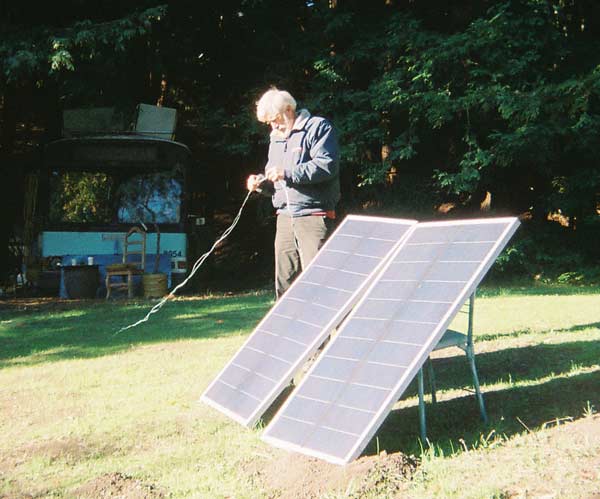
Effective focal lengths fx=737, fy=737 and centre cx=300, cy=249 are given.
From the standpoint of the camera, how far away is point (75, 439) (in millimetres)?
4141

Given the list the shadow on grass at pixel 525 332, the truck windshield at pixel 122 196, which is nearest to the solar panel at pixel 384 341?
the shadow on grass at pixel 525 332

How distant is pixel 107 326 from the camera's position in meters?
8.45

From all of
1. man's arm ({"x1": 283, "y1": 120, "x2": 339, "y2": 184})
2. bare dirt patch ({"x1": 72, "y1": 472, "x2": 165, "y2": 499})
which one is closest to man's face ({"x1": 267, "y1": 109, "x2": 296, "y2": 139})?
man's arm ({"x1": 283, "y1": 120, "x2": 339, "y2": 184})

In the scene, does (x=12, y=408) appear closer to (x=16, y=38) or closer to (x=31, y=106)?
(x=16, y=38)

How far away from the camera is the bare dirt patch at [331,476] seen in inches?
123

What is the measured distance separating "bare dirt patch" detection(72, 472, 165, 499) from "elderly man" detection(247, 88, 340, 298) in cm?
216

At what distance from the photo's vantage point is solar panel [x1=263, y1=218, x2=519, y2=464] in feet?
11.3

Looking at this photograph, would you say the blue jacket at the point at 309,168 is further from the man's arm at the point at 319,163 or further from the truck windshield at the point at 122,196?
the truck windshield at the point at 122,196

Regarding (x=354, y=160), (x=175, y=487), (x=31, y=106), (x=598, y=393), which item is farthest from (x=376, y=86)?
(x=175, y=487)

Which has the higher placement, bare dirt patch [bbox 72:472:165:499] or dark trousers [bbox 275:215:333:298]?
dark trousers [bbox 275:215:333:298]

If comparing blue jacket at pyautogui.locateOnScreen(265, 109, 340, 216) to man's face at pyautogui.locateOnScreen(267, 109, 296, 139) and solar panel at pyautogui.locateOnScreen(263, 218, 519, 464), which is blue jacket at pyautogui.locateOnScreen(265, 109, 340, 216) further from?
solar panel at pyautogui.locateOnScreen(263, 218, 519, 464)

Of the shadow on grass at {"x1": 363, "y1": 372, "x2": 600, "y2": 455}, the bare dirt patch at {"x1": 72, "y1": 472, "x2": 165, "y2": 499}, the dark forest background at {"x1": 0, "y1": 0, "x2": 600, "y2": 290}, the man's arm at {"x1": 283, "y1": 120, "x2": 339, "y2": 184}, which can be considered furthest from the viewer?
the dark forest background at {"x1": 0, "y1": 0, "x2": 600, "y2": 290}

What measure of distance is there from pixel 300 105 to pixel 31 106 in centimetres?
578

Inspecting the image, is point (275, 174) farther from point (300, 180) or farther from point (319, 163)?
point (319, 163)
